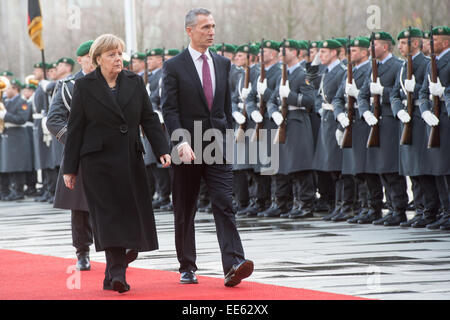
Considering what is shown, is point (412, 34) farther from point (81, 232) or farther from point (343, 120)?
point (81, 232)

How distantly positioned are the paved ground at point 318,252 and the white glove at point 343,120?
3.61 ft

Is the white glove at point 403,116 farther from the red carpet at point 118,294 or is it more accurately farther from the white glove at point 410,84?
the red carpet at point 118,294

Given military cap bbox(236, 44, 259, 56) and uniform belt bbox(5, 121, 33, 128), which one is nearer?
military cap bbox(236, 44, 259, 56)

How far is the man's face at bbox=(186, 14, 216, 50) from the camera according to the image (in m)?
7.12

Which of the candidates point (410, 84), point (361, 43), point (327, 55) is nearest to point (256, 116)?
point (327, 55)

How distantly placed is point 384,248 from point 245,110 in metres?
4.55

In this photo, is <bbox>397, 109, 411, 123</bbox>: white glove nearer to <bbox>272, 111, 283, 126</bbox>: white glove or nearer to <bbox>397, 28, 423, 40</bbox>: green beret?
<bbox>397, 28, 423, 40</bbox>: green beret

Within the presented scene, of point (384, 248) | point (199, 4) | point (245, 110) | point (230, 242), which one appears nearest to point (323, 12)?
point (199, 4)

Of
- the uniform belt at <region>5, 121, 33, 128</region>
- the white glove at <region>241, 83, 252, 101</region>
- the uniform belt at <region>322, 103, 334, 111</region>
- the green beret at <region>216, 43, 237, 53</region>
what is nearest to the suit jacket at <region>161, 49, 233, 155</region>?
the uniform belt at <region>322, 103, 334, 111</region>

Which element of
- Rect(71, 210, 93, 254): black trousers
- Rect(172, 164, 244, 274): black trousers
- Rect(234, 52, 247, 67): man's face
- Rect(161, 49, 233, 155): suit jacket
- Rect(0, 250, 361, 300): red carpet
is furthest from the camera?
Rect(234, 52, 247, 67): man's face

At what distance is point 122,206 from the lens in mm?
6953

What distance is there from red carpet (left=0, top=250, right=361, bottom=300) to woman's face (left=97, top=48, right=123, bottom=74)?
147cm

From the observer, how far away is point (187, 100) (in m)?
7.19

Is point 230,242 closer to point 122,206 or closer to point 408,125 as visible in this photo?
point 122,206
